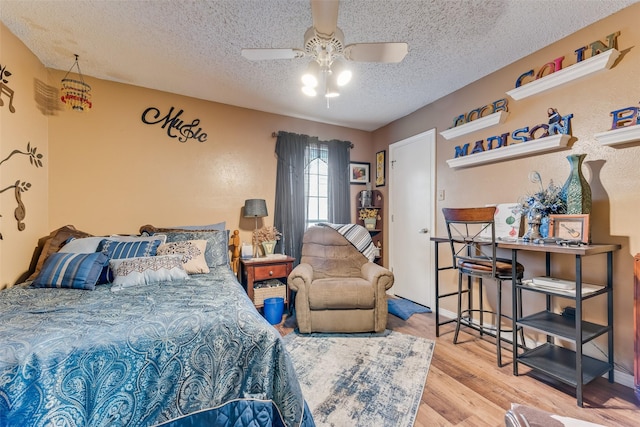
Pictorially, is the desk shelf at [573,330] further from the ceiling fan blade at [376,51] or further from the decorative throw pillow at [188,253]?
the decorative throw pillow at [188,253]

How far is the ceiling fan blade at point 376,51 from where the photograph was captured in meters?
1.62

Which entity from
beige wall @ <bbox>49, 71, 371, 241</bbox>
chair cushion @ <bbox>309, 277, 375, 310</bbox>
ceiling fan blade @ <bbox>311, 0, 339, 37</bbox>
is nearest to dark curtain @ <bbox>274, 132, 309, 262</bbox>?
beige wall @ <bbox>49, 71, 371, 241</bbox>

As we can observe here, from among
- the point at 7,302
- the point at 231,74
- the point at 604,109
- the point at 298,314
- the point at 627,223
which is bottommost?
the point at 298,314

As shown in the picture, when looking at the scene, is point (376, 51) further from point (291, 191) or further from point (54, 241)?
point (54, 241)

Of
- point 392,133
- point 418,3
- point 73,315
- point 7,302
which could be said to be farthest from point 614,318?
point 7,302

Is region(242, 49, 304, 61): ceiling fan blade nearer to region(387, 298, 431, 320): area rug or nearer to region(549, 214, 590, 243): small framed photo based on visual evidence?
region(549, 214, 590, 243): small framed photo

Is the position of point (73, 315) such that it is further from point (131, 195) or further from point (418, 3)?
point (418, 3)

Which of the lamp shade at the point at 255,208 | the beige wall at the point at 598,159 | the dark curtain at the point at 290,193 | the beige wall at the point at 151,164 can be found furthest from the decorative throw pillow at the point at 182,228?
the beige wall at the point at 598,159

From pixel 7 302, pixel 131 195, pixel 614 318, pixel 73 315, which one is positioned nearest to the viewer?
pixel 73 315

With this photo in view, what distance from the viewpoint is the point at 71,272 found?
6.18ft

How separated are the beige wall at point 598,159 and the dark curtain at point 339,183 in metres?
1.87

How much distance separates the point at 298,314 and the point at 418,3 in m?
2.57

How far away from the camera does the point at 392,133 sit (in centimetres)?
→ 397

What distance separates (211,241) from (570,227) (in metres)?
2.90
